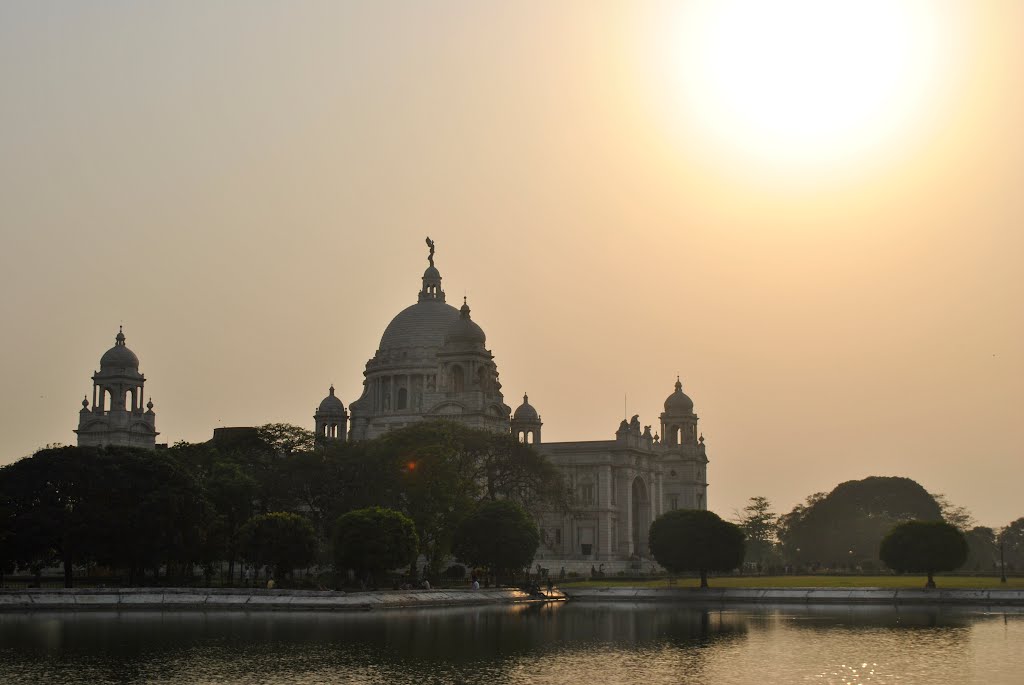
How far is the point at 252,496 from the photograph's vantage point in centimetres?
8944

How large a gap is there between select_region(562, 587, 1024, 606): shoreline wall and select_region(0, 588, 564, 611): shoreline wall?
56.8ft

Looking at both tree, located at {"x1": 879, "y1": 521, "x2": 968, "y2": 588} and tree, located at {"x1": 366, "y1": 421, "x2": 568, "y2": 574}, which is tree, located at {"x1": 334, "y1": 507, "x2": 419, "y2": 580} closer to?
tree, located at {"x1": 366, "y1": 421, "x2": 568, "y2": 574}

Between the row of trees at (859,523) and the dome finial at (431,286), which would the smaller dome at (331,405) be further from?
the row of trees at (859,523)

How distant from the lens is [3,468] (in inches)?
3123

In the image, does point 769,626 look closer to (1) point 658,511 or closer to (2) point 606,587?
(2) point 606,587

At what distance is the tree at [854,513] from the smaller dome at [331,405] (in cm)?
5371

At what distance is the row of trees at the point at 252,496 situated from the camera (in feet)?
247

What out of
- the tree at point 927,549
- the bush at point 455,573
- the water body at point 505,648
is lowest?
the water body at point 505,648

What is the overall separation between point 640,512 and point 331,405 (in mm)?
34708

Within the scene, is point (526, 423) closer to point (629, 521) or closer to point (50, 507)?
point (629, 521)

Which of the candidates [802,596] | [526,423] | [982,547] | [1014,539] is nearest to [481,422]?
[526,423]

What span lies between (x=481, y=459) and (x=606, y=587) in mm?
18809

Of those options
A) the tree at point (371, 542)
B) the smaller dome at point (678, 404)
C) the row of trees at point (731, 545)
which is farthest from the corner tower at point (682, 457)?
the tree at point (371, 542)

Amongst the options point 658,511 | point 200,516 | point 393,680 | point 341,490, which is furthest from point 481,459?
point 393,680
